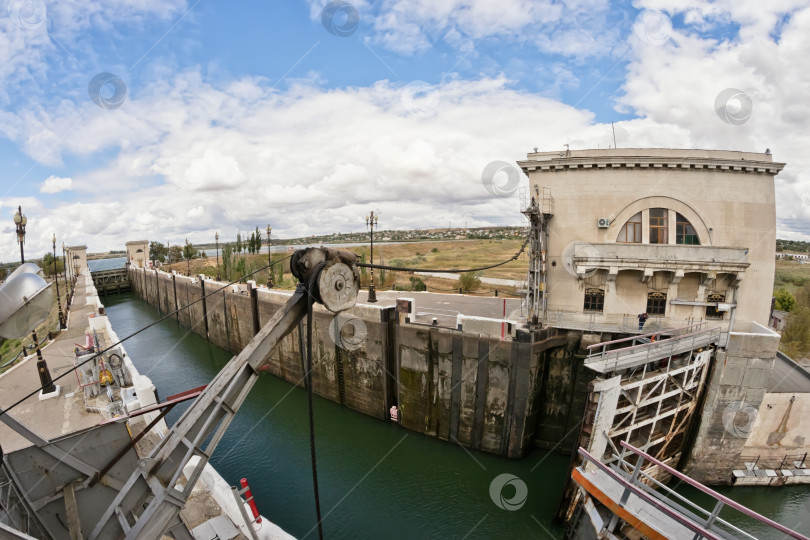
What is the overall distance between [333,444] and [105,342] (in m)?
13.2

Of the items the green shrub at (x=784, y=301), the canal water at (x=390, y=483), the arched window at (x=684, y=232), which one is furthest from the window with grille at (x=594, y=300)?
the green shrub at (x=784, y=301)

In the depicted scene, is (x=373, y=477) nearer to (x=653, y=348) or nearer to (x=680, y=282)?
(x=653, y=348)

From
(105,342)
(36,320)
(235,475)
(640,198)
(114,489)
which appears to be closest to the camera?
(36,320)

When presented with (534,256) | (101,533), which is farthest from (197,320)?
(101,533)

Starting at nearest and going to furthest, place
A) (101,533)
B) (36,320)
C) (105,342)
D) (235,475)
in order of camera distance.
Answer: (36,320) < (101,533) < (235,475) < (105,342)

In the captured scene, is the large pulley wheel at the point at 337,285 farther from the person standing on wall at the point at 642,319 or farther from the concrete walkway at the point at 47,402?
the person standing on wall at the point at 642,319

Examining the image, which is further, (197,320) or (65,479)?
(197,320)

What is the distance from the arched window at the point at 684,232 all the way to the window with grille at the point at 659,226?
0.46 m

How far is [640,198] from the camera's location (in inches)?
645

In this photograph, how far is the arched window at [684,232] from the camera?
53.9 ft

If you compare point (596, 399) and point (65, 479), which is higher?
point (65, 479)

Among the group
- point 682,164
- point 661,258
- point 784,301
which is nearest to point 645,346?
point 661,258

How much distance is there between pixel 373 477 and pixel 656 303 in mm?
14067

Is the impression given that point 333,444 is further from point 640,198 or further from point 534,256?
point 640,198
